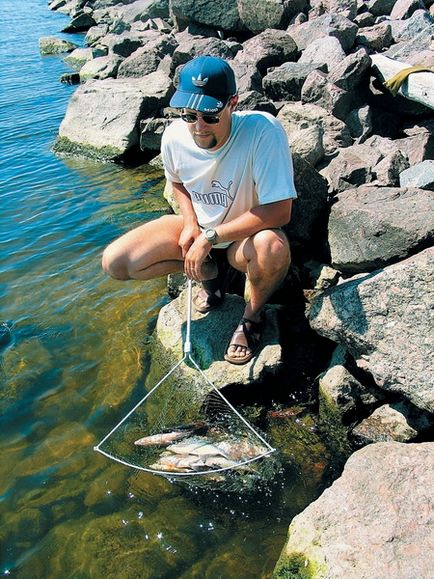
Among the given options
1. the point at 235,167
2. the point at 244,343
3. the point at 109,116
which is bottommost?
the point at 109,116

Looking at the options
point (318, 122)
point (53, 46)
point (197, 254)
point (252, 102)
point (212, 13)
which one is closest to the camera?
point (197, 254)

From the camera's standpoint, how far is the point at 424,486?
3.30m

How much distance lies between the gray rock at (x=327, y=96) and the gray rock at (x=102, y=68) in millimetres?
8225

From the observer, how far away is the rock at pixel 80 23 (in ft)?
95.9

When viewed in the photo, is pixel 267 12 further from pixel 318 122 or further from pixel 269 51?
pixel 318 122

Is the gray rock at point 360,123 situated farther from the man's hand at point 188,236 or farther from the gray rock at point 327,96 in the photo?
the man's hand at point 188,236

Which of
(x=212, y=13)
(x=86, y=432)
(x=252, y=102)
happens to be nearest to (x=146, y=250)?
(x=86, y=432)

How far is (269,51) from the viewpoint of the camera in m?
10.7

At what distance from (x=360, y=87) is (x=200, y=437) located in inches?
248

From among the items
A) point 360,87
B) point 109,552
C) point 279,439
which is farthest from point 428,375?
point 360,87

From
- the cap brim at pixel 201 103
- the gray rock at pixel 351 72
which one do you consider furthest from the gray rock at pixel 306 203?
the gray rock at pixel 351 72

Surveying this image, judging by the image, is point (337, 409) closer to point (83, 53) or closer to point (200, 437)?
point (200, 437)

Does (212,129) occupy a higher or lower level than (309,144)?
higher

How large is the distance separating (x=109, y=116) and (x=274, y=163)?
313 inches
